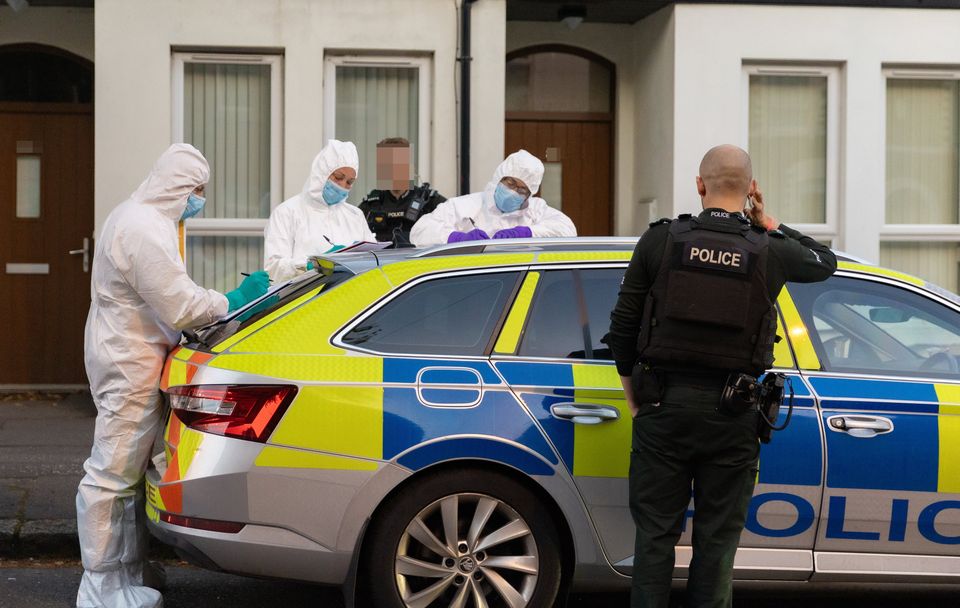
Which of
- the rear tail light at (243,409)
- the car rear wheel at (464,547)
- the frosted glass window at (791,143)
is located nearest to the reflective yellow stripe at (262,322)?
the rear tail light at (243,409)

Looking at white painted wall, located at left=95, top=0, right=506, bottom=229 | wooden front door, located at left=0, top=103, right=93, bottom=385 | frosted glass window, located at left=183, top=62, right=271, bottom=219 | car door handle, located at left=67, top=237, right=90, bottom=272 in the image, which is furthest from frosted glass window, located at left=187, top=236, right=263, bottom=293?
wooden front door, located at left=0, top=103, right=93, bottom=385

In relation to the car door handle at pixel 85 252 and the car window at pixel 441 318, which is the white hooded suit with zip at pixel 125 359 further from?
the car door handle at pixel 85 252

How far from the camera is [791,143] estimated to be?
10539 millimetres

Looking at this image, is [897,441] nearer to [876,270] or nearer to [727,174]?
[876,270]

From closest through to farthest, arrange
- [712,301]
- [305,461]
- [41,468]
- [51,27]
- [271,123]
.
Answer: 1. [712,301]
2. [305,461]
3. [41,468]
4. [271,123]
5. [51,27]

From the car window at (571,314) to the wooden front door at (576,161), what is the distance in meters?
6.27

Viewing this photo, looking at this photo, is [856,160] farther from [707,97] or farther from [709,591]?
[709,591]

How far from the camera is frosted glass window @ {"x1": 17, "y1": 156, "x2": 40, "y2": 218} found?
11.0 metres

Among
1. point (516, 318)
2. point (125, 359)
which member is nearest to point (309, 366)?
point (516, 318)

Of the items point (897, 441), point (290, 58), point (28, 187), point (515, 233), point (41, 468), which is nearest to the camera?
point (897, 441)

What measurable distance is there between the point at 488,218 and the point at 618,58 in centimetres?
407

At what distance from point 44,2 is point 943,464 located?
27.5ft

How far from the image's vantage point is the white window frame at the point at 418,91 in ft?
32.9

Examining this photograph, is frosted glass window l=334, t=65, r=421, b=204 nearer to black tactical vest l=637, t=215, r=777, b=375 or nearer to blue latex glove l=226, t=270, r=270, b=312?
blue latex glove l=226, t=270, r=270, b=312
